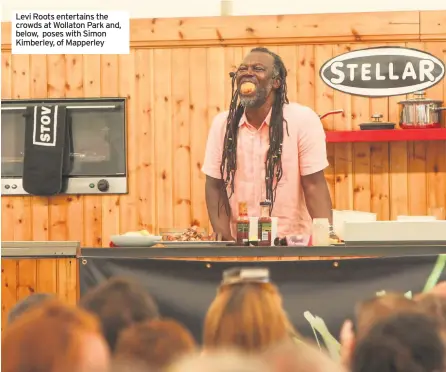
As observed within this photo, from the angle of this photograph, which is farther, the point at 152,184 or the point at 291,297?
the point at 152,184

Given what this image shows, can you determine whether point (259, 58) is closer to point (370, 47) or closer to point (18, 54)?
point (370, 47)

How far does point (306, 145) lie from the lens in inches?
177

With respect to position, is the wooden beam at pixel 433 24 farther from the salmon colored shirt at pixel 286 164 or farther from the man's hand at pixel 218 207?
the man's hand at pixel 218 207

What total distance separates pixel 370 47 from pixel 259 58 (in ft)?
4.70

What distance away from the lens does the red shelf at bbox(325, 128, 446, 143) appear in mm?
5496

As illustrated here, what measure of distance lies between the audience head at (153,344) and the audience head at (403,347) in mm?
583

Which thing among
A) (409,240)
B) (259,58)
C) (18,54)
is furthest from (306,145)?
(18,54)

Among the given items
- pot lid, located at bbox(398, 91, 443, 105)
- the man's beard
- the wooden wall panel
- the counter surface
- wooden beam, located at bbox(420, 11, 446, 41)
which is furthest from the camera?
wooden beam, located at bbox(420, 11, 446, 41)

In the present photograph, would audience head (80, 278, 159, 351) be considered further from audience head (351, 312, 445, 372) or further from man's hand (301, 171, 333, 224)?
man's hand (301, 171, 333, 224)

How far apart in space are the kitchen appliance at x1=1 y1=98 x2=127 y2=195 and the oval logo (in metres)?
1.40

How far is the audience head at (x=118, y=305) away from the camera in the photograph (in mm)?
3086

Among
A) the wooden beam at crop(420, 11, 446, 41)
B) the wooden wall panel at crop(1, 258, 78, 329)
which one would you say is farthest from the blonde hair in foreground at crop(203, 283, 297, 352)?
the wooden beam at crop(420, 11, 446, 41)

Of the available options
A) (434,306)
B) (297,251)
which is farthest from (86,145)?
(434,306)

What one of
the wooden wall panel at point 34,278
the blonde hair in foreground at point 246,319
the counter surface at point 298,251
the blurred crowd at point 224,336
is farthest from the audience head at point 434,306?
the wooden wall panel at point 34,278
